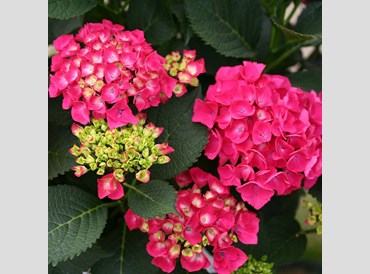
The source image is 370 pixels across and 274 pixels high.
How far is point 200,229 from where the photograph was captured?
1.01 meters

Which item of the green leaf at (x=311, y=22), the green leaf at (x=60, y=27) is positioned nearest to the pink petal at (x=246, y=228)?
the green leaf at (x=311, y=22)

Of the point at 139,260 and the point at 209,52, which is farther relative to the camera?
the point at 209,52

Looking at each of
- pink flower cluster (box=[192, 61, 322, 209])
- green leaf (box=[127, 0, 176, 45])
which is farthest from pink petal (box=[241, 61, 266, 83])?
green leaf (box=[127, 0, 176, 45])

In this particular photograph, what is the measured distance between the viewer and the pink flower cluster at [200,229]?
1.01 meters

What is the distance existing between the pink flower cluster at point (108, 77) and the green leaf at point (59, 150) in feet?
0.40

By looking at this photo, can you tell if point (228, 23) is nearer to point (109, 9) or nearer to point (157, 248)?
point (109, 9)

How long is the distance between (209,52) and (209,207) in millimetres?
411

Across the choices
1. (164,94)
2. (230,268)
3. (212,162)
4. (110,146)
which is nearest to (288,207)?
(212,162)

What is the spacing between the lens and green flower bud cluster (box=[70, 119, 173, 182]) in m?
0.92

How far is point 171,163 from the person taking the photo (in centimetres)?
106

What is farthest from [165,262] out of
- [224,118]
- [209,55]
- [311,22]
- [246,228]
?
[311,22]

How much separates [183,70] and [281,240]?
50 centimetres

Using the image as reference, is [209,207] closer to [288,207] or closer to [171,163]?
[171,163]

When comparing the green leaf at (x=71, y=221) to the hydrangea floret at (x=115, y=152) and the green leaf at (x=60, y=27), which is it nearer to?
the hydrangea floret at (x=115, y=152)
